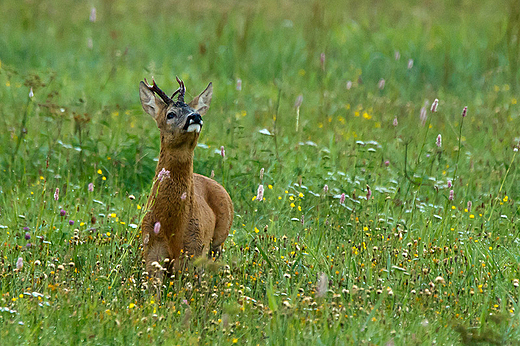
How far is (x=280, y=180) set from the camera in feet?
21.8

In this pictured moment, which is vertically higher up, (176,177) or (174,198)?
(176,177)

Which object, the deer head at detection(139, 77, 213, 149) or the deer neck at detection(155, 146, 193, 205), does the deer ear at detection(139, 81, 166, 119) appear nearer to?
the deer head at detection(139, 77, 213, 149)

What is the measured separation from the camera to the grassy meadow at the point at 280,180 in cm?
404

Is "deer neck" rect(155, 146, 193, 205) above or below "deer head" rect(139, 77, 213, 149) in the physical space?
below

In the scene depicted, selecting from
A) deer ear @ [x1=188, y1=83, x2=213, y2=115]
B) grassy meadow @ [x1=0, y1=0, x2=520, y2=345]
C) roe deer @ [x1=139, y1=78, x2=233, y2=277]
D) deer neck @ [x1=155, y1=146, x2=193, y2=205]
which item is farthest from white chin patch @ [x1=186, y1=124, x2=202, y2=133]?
grassy meadow @ [x1=0, y1=0, x2=520, y2=345]

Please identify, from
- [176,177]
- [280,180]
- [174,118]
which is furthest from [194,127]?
[280,180]

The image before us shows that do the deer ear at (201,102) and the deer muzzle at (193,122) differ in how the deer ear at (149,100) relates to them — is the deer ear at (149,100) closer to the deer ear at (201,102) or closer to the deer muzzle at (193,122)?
the deer ear at (201,102)

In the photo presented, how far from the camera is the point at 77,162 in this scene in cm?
675

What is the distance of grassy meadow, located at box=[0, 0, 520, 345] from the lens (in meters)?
4.04

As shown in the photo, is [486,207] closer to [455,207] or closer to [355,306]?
[455,207]

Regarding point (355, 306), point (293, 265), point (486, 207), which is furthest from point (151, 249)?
point (486, 207)

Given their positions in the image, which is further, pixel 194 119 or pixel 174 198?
pixel 174 198

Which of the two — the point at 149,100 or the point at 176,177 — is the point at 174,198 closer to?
the point at 176,177

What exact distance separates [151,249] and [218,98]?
204 inches
